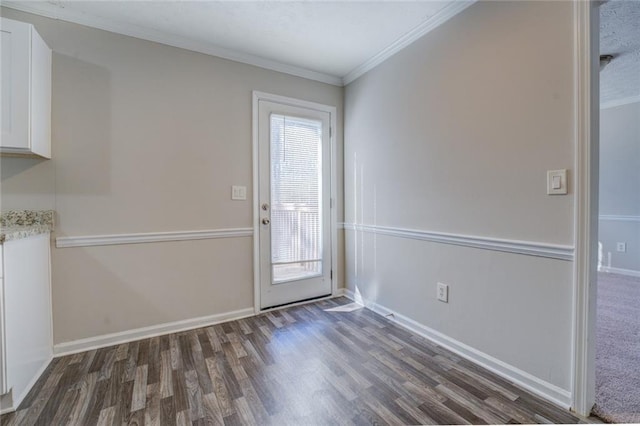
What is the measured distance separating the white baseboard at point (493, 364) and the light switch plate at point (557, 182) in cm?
102

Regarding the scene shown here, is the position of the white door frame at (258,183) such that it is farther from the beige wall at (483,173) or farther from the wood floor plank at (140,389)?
the wood floor plank at (140,389)

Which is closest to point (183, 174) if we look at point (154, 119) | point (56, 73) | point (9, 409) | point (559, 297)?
point (154, 119)

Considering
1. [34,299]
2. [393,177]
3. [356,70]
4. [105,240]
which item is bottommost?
[34,299]

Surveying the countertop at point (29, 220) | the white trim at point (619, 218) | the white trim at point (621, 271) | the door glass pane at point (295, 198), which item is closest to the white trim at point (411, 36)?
the door glass pane at point (295, 198)

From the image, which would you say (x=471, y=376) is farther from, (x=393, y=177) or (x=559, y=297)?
(x=393, y=177)

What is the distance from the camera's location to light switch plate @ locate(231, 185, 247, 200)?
8.25ft

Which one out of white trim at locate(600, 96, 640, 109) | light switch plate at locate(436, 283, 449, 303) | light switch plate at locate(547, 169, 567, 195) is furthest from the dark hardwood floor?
white trim at locate(600, 96, 640, 109)

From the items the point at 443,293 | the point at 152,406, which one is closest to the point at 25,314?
the point at 152,406

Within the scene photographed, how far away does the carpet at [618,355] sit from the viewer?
54.4 inches

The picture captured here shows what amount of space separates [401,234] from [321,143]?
128 centimetres

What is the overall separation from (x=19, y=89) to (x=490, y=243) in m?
2.94

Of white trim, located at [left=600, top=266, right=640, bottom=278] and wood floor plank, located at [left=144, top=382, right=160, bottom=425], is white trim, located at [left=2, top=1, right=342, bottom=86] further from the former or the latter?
white trim, located at [left=600, top=266, right=640, bottom=278]

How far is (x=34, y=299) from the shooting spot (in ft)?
5.48

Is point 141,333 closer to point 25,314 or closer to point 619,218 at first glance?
point 25,314
